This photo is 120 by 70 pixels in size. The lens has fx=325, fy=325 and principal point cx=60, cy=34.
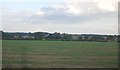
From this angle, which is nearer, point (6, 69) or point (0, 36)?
point (6, 69)

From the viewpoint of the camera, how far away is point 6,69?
11.2 metres

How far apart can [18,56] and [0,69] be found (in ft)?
31.9

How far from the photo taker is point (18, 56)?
819 inches

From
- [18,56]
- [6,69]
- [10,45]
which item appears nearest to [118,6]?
[6,69]

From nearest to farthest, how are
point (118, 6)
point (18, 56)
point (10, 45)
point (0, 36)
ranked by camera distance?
point (118, 6) → point (0, 36) → point (18, 56) → point (10, 45)

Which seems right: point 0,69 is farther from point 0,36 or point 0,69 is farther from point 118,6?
point 0,36

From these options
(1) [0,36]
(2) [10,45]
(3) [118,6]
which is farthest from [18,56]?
(2) [10,45]

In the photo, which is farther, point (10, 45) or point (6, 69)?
point (10, 45)

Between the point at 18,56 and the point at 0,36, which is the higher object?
the point at 0,36

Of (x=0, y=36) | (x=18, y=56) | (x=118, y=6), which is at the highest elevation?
(x=118, y=6)

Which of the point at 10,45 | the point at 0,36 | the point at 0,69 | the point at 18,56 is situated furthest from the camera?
the point at 10,45

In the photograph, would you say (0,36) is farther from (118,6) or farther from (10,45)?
(10,45)

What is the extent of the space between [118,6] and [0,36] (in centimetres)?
754

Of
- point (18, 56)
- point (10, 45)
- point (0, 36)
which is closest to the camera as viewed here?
point (0, 36)
